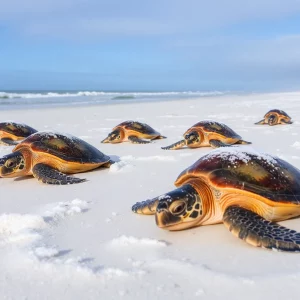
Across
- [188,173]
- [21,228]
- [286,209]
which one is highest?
[188,173]

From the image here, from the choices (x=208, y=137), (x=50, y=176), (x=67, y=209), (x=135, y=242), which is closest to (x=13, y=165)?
(x=50, y=176)

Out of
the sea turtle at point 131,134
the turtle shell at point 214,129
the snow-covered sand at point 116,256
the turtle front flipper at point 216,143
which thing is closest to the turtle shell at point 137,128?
the sea turtle at point 131,134

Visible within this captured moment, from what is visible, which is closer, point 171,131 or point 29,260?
point 29,260

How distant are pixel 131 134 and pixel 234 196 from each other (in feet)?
21.4

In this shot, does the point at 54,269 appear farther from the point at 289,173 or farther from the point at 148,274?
the point at 289,173

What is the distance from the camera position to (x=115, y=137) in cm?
939

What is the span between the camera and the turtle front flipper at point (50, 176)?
507 centimetres

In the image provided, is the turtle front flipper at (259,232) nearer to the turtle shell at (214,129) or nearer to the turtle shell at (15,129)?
the turtle shell at (214,129)

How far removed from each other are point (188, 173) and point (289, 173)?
0.91 m

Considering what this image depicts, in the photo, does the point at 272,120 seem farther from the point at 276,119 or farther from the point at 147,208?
the point at 147,208

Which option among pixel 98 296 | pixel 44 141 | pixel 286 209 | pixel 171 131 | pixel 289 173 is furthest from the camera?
pixel 171 131

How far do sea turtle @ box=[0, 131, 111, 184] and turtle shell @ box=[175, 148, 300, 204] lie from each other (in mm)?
2229

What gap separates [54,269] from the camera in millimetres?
2578

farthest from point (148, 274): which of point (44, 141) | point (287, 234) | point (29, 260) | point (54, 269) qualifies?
point (44, 141)
